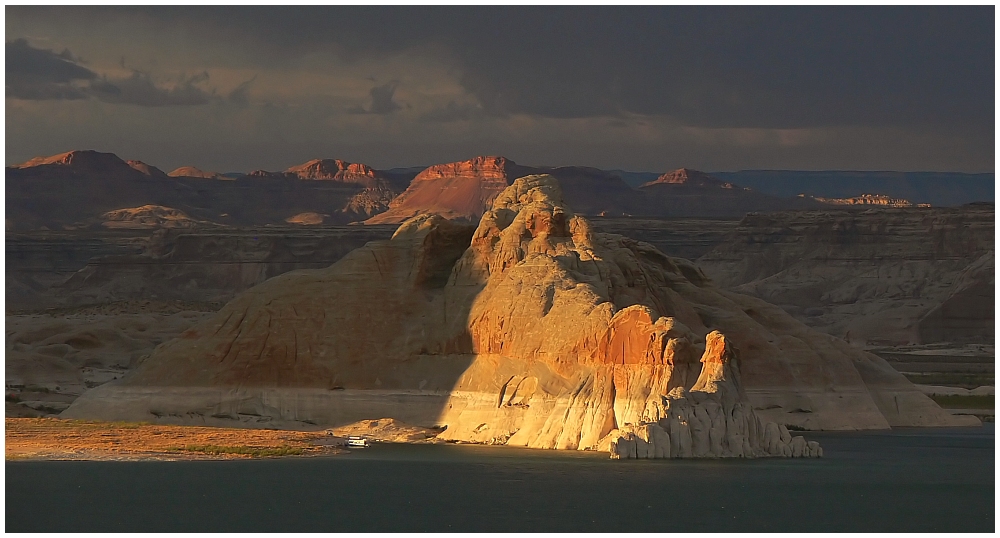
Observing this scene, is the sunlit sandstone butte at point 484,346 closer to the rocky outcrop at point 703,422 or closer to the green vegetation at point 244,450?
the rocky outcrop at point 703,422

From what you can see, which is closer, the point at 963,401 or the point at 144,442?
the point at 144,442

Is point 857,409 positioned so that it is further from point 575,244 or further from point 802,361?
point 575,244

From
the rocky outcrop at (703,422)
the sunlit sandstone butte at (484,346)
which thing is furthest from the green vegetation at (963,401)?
the rocky outcrop at (703,422)

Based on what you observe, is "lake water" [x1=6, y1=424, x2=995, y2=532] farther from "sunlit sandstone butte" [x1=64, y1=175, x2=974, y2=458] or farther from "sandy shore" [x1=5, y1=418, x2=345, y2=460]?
"sunlit sandstone butte" [x1=64, y1=175, x2=974, y2=458]

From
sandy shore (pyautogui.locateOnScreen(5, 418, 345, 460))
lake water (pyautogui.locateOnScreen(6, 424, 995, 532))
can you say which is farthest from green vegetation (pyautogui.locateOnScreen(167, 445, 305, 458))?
lake water (pyautogui.locateOnScreen(6, 424, 995, 532))

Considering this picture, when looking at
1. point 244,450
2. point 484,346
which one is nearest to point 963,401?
point 484,346

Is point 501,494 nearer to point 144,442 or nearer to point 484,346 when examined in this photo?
point 144,442
